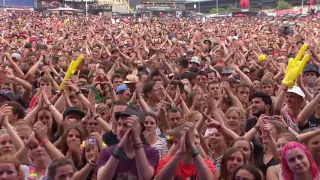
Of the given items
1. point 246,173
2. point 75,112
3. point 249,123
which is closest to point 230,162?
point 246,173

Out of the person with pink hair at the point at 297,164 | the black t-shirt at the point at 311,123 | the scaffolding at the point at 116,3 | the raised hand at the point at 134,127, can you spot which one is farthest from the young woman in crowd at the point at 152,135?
the scaffolding at the point at 116,3

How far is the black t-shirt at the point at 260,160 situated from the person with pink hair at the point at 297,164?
2.01 ft

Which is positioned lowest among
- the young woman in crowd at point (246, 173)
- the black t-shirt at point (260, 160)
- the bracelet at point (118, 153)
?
the black t-shirt at point (260, 160)

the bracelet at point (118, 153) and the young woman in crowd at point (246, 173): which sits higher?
the bracelet at point (118, 153)

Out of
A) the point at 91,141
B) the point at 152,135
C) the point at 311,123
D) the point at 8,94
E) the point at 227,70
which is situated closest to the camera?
the point at 91,141

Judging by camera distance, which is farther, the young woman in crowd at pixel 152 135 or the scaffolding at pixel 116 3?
the scaffolding at pixel 116 3

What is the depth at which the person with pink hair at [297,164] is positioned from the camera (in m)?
4.42

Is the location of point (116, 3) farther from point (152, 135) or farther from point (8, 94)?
point (152, 135)

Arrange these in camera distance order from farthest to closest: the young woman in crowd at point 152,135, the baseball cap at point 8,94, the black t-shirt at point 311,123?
the baseball cap at point 8,94, the black t-shirt at point 311,123, the young woman in crowd at point 152,135

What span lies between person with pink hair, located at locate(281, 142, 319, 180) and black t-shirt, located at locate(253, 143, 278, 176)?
61cm

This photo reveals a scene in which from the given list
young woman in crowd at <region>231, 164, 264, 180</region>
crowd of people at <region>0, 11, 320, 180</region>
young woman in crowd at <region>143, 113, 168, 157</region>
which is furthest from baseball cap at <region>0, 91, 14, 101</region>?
young woman in crowd at <region>231, 164, 264, 180</region>

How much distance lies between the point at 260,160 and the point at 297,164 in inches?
36.7

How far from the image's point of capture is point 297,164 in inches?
174

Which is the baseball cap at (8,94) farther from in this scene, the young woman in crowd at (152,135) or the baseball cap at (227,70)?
the baseball cap at (227,70)
